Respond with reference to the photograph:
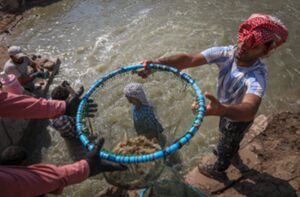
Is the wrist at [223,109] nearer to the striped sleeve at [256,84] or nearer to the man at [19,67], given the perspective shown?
the striped sleeve at [256,84]

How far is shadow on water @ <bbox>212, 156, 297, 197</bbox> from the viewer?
3428 millimetres

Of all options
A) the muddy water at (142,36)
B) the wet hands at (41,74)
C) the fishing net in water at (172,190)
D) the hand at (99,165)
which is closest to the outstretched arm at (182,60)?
the hand at (99,165)

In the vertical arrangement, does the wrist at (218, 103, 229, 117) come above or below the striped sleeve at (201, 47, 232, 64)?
above

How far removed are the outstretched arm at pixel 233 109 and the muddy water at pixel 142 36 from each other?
269cm

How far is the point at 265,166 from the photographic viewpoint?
3818 millimetres

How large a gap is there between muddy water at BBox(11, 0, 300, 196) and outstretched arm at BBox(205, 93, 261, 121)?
2.69 metres

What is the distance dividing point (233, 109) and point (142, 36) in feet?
19.3

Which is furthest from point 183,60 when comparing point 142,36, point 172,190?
point 142,36

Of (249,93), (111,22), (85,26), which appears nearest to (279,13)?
(111,22)

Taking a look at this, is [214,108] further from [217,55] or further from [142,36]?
[142,36]

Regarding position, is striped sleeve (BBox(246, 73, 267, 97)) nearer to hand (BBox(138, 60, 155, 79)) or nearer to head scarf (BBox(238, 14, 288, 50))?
head scarf (BBox(238, 14, 288, 50))

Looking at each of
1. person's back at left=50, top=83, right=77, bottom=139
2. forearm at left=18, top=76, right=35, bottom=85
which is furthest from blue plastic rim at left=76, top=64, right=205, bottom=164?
forearm at left=18, top=76, right=35, bottom=85

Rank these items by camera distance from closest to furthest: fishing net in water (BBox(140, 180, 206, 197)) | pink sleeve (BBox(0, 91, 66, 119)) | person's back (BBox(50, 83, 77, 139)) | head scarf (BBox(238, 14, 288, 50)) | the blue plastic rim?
1. the blue plastic rim
2. head scarf (BBox(238, 14, 288, 50))
3. pink sleeve (BBox(0, 91, 66, 119))
4. fishing net in water (BBox(140, 180, 206, 197))
5. person's back (BBox(50, 83, 77, 139))

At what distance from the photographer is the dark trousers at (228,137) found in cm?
306
